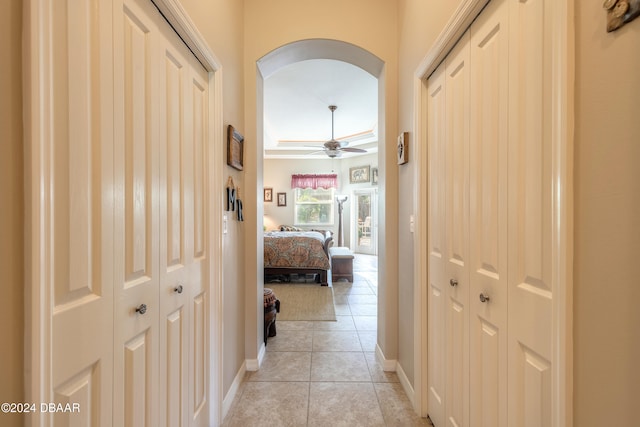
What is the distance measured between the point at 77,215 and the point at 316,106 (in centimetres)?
476

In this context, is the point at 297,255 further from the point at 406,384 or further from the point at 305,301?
the point at 406,384

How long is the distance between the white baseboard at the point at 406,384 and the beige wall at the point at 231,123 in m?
1.18

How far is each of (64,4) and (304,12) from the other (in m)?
1.87

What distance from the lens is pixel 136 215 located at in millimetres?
949

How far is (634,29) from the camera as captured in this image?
540 millimetres

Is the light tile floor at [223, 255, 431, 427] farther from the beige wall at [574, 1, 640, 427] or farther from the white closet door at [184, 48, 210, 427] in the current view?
the beige wall at [574, 1, 640, 427]

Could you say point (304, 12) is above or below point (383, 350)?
above

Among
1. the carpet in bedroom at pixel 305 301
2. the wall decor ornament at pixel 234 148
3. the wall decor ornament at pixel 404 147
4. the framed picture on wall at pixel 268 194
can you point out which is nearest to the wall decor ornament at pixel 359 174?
the framed picture on wall at pixel 268 194

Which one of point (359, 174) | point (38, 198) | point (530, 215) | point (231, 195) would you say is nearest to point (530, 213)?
point (530, 215)

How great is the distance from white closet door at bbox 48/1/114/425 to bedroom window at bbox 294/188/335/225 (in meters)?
7.32

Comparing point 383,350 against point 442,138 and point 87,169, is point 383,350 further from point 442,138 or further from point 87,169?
point 87,169

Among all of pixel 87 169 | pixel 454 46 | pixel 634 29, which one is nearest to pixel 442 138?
pixel 454 46

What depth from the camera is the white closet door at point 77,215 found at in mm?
603

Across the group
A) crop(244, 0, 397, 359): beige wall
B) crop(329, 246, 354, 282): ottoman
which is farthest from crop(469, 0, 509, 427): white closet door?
crop(329, 246, 354, 282): ottoman
